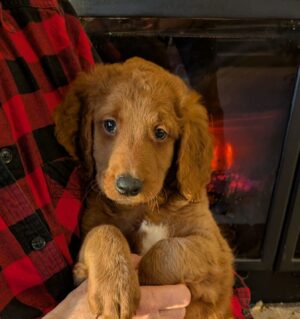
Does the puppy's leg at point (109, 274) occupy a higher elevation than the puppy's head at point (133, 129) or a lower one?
lower

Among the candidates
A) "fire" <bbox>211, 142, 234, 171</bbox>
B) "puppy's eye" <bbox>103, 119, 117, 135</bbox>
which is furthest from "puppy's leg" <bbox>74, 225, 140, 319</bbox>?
"fire" <bbox>211, 142, 234, 171</bbox>

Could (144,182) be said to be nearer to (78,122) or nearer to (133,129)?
(133,129)

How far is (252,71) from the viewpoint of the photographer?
1901mm

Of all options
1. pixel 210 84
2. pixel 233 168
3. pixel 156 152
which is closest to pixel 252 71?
pixel 210 84

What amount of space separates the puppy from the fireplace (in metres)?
0.43

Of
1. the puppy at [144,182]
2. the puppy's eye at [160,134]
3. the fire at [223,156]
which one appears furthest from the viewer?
the fire at [223,156]

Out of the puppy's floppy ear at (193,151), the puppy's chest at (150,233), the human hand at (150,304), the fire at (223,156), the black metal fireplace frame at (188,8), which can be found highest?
the black metal fireplace frame at (188,8)

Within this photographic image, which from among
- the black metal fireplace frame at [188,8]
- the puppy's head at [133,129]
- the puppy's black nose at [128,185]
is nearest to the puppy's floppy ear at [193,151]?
the puppy's head at [133,129]

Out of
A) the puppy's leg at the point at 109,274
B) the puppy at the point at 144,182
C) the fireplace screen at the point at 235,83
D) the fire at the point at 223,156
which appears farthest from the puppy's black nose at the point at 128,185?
the fire at the point at 223,156

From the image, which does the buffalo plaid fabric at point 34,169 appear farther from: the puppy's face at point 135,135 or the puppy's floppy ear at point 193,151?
Answer: the puppy's floppy ear at point 193,151

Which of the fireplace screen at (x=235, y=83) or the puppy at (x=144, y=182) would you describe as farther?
the fireplace screen at (x=235, y=83)

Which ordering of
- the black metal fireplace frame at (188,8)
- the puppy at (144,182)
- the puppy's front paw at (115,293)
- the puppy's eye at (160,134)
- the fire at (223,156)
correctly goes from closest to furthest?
Result: the puppy's front paw at (115,293)
the puppy at (144,182)
the puppy's eye at (160,134)
the black metal fireplace frame at (188,8)
the fire at (223,156)

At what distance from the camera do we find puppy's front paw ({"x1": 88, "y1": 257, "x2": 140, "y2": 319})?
901 mm

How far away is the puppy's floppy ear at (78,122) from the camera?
1087 millimetres
